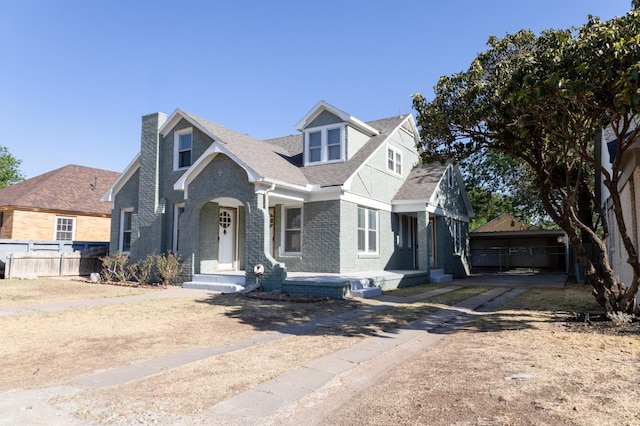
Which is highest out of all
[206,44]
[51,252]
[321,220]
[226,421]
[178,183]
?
[206,44]

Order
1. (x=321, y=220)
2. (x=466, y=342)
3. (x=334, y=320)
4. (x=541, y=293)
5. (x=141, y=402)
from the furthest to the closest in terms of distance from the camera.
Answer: (x=321, y=220) → (x=541, y=293) → (x=334, y=320) → (x=466, y=342) → (x=141, y=402)

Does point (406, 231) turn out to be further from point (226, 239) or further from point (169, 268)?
point (169, 268)

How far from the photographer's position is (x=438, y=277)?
19109 mm

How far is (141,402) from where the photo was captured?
4.37m

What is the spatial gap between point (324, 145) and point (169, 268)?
795 cm

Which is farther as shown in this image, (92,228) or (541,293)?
(92,228)

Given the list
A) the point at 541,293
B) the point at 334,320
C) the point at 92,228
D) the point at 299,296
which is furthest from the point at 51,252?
the point at 541,293

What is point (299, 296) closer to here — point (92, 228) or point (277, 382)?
point (277, 382)

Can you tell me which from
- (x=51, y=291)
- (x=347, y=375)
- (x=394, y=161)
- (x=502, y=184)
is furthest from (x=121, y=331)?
(x=502, y=184)

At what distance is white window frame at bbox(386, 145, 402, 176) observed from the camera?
19578 millimetres

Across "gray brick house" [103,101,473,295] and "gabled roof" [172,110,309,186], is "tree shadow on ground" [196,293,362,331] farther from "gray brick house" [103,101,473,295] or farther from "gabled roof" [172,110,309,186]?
"gabled roof" [172,110,309,186]

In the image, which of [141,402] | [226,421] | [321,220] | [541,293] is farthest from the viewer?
[321,220]

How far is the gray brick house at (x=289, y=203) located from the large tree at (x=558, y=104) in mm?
5126

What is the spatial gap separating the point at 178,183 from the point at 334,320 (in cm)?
951
